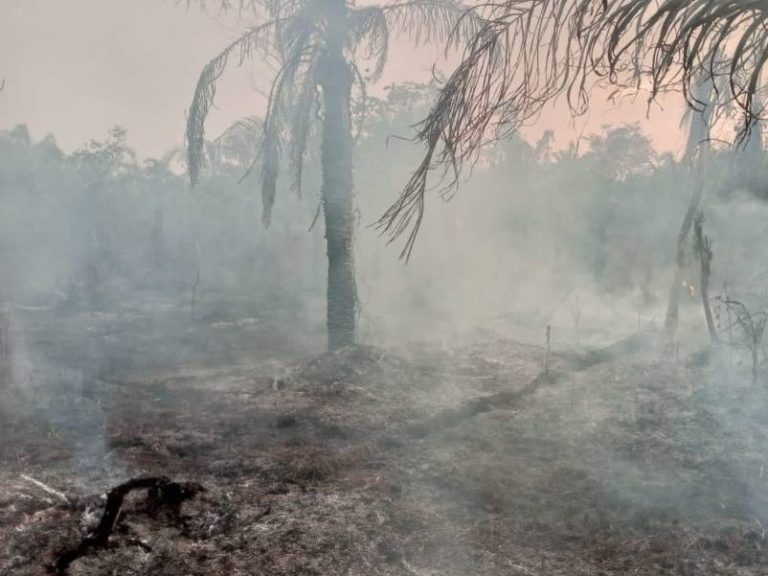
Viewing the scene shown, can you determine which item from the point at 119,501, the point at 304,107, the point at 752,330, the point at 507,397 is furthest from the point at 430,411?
the point at 304,107

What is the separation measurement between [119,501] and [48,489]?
2.58 feet

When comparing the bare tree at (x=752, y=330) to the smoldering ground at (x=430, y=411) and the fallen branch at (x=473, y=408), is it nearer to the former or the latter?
the smoldering ground at (x=430, y=411)

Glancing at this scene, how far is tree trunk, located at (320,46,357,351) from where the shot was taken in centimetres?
916

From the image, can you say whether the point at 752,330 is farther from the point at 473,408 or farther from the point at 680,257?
the point at 473,408

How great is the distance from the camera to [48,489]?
462 cm

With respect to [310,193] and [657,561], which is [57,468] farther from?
[310,193]

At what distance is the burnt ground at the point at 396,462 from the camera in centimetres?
387

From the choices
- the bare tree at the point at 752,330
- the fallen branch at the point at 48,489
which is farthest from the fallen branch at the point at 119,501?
the bare tree at the point at 752,330

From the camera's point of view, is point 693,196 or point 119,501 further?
point 693,196

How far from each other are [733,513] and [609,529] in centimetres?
103

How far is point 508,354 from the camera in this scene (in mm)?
10039

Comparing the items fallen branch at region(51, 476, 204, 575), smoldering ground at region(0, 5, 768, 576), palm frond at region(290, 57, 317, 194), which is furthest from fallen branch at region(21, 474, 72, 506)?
palm frond at region(290, 57, 317, 194)

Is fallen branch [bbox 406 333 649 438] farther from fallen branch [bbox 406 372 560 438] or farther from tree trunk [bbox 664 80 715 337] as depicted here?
tree trunk [bbox 664 80 715 337]

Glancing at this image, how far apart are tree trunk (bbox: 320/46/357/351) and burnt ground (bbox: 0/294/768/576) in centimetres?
104
